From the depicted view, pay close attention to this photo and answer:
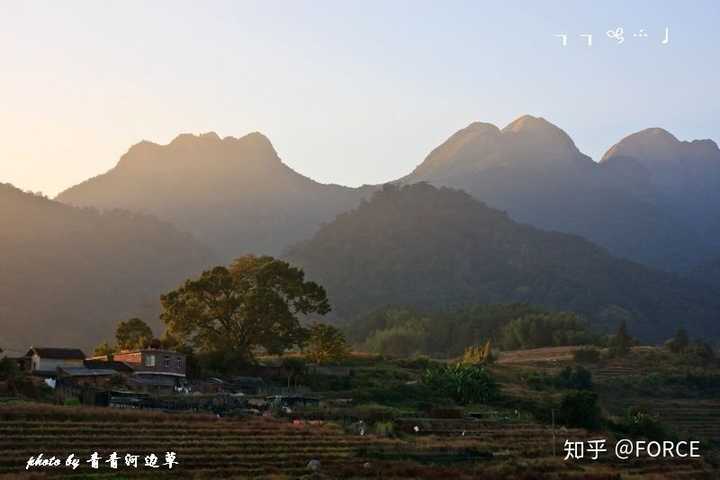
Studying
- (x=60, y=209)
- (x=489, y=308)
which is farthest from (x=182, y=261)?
(x=489, y=308)

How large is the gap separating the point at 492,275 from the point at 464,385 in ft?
388

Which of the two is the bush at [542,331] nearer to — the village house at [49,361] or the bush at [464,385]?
the bush at [464,385]

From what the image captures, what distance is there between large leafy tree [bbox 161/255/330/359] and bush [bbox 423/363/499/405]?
962 centimetres

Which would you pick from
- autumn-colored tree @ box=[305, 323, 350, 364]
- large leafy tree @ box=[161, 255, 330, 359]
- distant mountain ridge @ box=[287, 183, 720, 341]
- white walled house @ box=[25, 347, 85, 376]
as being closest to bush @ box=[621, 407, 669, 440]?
autumn-colored tree @ box=[305, 323, 350, 364]

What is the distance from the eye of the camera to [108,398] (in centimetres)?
4888

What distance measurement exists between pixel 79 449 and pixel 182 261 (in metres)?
156

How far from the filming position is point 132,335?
225 ft

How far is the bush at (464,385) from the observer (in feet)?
209

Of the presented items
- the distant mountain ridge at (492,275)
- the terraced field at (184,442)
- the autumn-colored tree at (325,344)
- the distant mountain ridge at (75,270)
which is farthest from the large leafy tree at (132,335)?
the distant mountain ridge at (492,275)

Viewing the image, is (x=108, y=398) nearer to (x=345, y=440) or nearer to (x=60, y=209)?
(x=345, y=440)

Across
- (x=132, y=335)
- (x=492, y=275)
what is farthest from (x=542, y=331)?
(x=492, y=275)

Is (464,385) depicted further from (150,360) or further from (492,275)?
(492,275)

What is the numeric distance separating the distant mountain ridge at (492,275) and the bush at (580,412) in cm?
8915

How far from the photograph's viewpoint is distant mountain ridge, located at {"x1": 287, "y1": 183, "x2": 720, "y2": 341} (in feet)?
542
